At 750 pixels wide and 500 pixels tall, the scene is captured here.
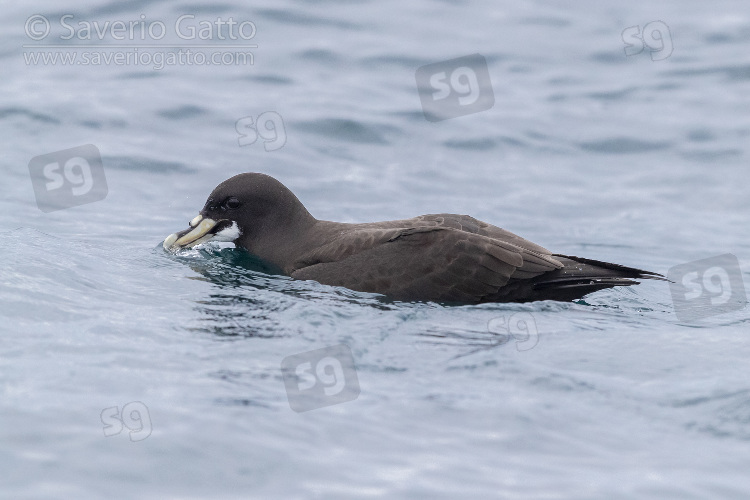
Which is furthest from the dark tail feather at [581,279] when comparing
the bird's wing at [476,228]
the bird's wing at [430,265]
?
the bird's wing at [476,228]

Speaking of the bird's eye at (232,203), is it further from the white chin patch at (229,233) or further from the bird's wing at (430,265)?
the bird's wing at (430,265)

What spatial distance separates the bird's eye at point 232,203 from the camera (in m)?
9.27

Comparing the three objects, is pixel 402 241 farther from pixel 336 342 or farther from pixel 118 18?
pixel 118 18

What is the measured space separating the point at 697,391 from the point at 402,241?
2714 mm

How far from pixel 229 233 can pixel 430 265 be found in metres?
2.15

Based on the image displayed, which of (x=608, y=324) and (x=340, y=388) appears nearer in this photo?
(x=340, y=388)

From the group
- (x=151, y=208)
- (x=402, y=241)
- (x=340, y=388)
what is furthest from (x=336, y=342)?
(x=151, y=208)

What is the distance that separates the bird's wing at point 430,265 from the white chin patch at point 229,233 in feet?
4.15

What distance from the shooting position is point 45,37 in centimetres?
1524

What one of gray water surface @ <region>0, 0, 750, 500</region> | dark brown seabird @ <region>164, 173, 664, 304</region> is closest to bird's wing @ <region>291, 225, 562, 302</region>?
dark brown seabird @ <region>164, 173, 664, 304</region>

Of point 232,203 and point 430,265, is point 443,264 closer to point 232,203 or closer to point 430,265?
point 430,265

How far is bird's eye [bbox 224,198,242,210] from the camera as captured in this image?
30.4ft

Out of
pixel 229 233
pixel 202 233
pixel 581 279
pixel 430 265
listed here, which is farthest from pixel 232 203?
pixel 581 279

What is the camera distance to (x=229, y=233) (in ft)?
30.8
